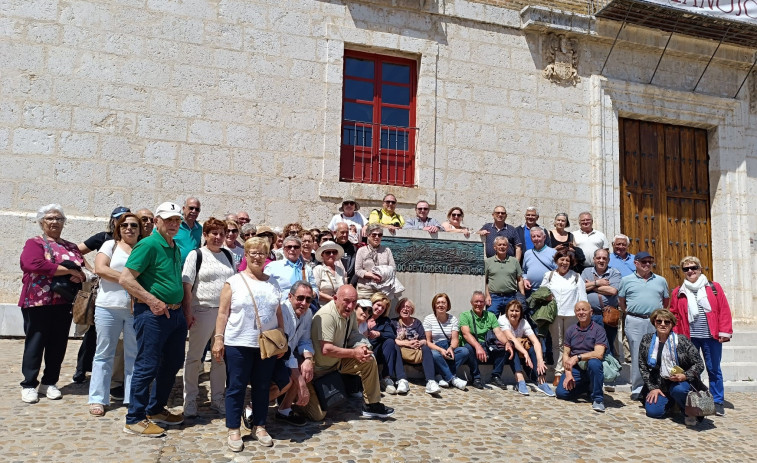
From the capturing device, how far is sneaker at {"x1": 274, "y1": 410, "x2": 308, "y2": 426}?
489 centimetres

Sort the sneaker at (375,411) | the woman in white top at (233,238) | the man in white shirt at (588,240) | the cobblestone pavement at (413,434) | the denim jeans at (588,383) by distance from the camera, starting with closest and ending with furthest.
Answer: the cobblestone pavement at (413,434) < the sneaker at (375,411) < the woman in white top at (233,238) < the denim jeans at (588,383) < the man in white shirt at (588,240)

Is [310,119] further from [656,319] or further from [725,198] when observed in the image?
[725,198]

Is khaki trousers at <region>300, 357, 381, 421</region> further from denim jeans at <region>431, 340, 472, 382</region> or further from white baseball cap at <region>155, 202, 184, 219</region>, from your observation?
white baseball cap at <region>155, 202, 184, 219</region>

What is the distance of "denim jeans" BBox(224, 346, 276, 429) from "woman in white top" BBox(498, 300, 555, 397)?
9.80ft

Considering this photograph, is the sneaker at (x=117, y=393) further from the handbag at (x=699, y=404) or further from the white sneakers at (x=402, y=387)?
the handbag at (x=699, y=404)

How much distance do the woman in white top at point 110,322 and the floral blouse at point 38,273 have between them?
0.52 meters

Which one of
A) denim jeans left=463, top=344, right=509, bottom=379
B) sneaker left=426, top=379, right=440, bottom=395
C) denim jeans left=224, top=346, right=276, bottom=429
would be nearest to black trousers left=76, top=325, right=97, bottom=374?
denim jeans left=224, top=346, right=276, bottom=429

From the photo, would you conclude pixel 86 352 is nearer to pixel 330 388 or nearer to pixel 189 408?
pixel 189 408

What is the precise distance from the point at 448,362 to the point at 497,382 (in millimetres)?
602

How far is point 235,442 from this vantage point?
13.9 feet

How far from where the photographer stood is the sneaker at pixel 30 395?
192 inches

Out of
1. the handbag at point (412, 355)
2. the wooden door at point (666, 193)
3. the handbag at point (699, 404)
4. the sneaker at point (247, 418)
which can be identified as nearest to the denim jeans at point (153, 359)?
the sneaker at point (247, 418)

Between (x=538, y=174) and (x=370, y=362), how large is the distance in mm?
6133

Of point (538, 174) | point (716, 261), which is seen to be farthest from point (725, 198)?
point (538, 174)
